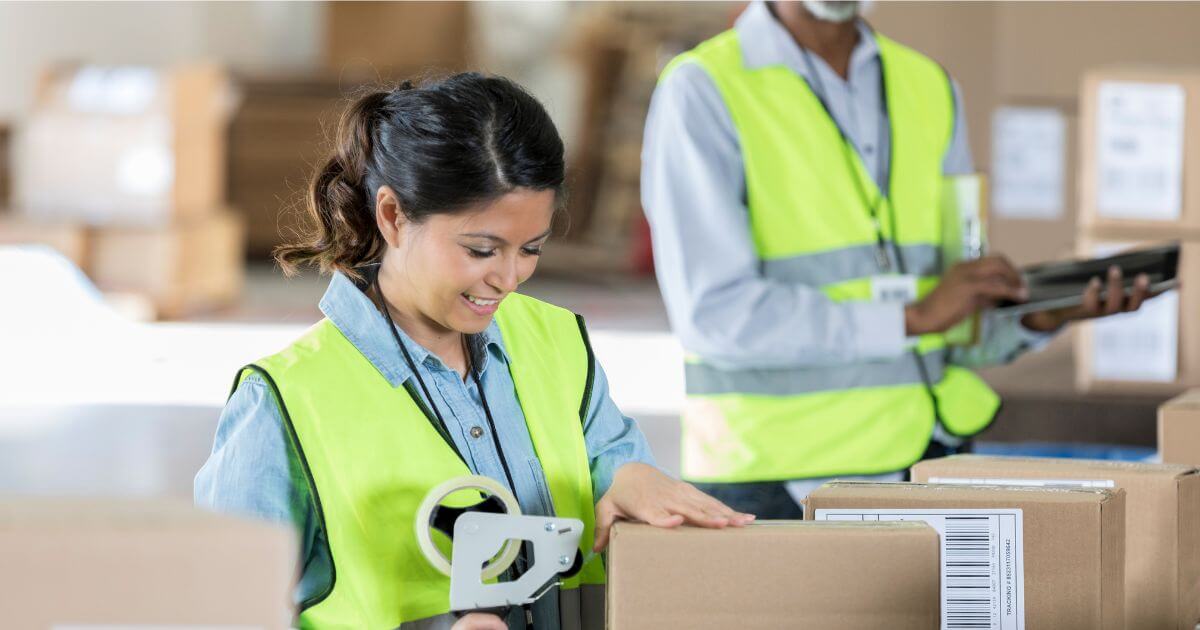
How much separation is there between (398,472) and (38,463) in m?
4.11

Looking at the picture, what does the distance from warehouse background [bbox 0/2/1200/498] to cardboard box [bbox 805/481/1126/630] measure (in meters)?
0.82

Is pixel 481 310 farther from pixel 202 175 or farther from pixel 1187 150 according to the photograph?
pixel 202 175

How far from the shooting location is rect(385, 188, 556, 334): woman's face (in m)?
1.76

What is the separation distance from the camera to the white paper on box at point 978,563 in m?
1.59

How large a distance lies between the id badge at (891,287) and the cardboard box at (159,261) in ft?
19.3

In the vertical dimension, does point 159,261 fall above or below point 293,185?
below

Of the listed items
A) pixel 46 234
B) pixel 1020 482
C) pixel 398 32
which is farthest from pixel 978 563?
pixel 398 32

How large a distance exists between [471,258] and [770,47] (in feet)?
3.41

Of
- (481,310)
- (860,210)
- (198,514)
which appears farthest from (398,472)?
(860,210)

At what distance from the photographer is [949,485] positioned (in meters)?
1.69

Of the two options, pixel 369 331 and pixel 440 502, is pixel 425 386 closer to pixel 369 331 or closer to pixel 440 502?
pixel 369 331

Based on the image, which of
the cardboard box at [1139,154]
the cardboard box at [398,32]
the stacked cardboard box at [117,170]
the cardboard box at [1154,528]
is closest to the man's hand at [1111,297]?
the cardboard box at [1139,154]

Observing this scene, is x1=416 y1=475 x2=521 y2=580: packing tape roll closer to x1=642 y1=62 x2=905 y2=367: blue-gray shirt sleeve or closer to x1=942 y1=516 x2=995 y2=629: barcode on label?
x1=942 y1=516 x2=995 y2=629: barcode on label

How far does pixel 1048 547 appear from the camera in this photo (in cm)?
159
